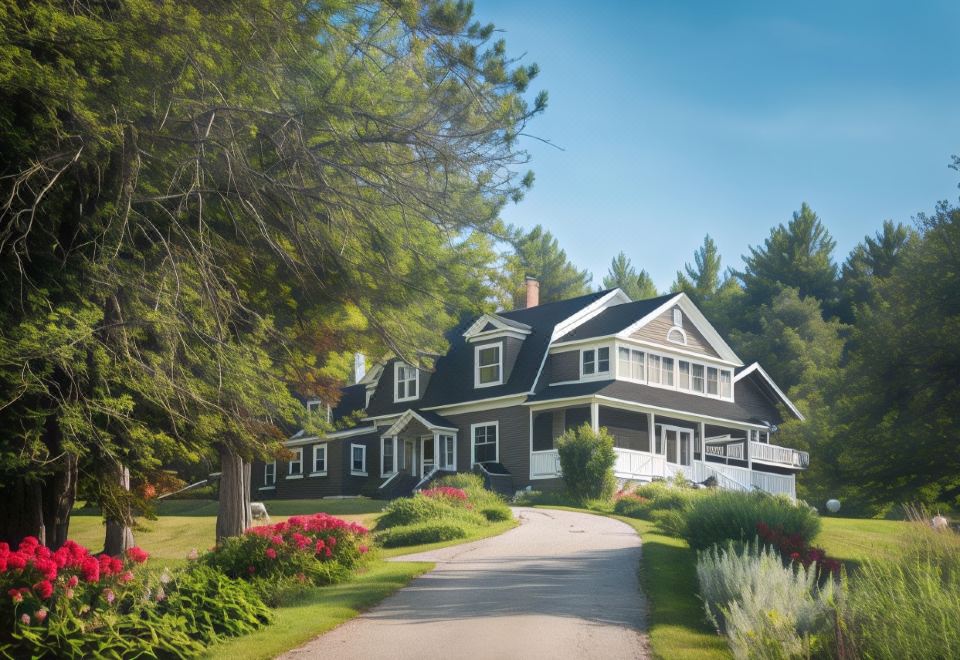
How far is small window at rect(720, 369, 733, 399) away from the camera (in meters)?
41.5

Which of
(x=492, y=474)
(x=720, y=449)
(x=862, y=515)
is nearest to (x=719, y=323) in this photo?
(x=720, y=449)

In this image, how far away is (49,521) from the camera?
47.7ft

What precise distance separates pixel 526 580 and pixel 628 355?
23.7m

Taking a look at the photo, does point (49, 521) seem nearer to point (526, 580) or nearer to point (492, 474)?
point (526, 580)

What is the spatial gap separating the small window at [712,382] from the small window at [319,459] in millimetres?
16548

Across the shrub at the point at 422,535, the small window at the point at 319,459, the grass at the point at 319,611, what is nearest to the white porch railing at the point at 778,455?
the small window at the point at 319,459

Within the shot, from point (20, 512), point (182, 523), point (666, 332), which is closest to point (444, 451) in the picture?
point (666, 332)

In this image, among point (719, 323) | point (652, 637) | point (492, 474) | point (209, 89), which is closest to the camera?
point (652, 637)

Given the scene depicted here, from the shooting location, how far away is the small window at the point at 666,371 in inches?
1532

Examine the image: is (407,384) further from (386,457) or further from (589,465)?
(589,465)

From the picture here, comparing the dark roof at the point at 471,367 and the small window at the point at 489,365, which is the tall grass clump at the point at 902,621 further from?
the small window at the point at 489,365

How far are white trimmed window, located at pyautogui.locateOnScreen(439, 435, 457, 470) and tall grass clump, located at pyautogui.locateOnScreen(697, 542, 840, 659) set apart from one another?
27.9m

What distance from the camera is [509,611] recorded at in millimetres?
11867

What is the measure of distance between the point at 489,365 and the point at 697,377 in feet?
27.6
